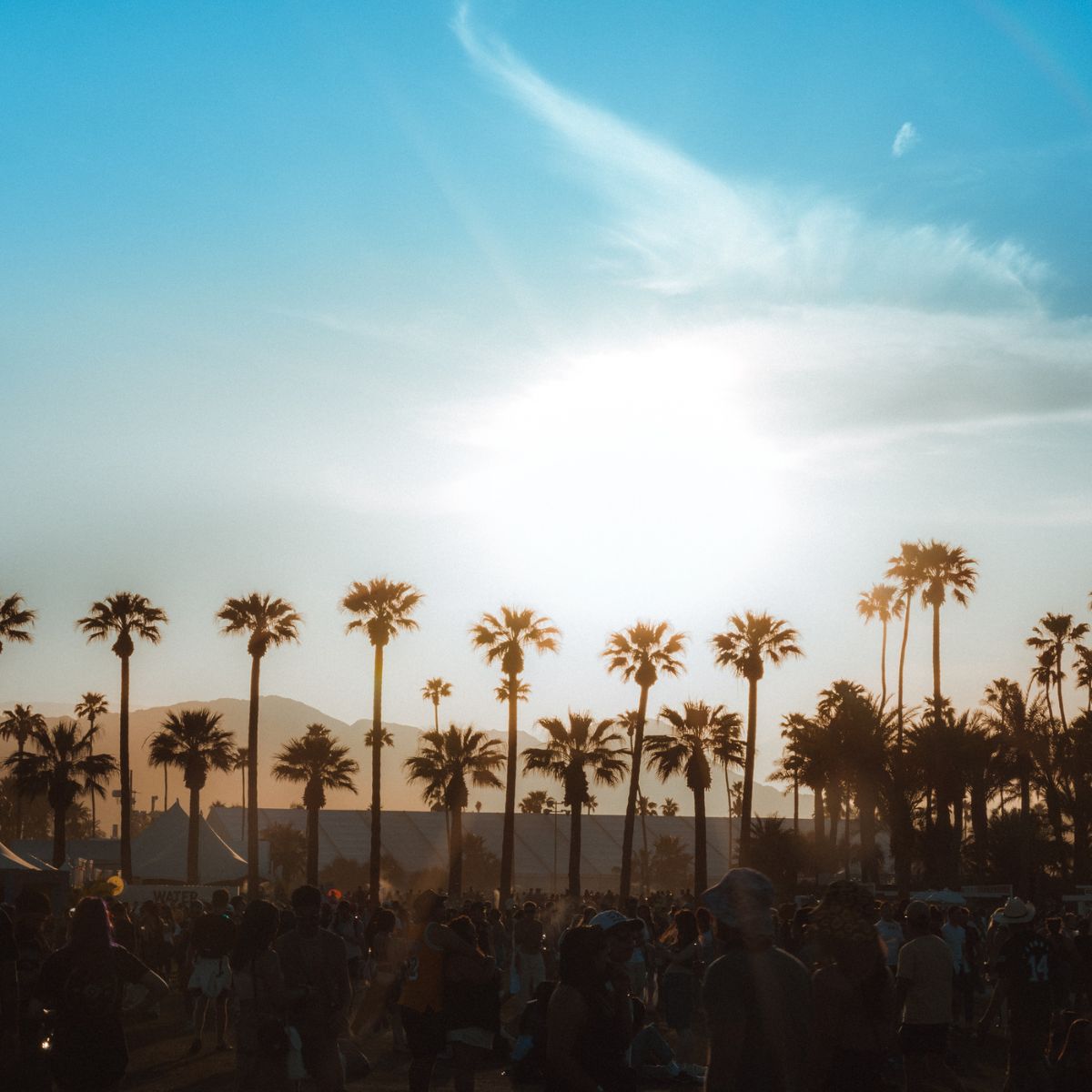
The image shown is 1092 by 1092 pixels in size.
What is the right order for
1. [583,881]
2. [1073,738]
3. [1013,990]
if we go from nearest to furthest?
[1013,990] < [1073,738] < [583,881]

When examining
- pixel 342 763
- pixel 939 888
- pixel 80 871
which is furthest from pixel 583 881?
pixel 939 888

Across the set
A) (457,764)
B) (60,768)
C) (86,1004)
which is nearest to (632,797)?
(457,764)

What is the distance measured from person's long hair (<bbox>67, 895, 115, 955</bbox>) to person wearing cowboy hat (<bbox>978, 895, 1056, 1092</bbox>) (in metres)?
6.89

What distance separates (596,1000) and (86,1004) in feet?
9.01

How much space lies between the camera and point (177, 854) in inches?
2271

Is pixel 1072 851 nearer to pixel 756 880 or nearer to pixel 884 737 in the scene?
pixel 884 737

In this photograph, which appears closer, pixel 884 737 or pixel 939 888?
pixel 939 888

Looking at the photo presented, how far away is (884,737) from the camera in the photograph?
55.6 meters

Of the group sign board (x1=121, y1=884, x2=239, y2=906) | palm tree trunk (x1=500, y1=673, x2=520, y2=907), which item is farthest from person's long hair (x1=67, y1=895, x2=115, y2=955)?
palm tree trunk (x1=500, y1=673, x2=520, y2=907)

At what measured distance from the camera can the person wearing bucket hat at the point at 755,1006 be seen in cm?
529

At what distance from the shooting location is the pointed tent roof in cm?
5656

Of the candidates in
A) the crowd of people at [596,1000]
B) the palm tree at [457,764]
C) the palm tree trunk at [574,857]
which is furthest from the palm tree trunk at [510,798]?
the crowd of people at [596,1000]

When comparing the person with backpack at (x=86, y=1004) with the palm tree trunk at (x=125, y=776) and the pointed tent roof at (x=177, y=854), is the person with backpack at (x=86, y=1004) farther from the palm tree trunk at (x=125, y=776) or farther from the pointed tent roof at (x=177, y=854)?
the pointed tent roof at (x=177, y=854)

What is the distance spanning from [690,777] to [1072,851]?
16.2m
